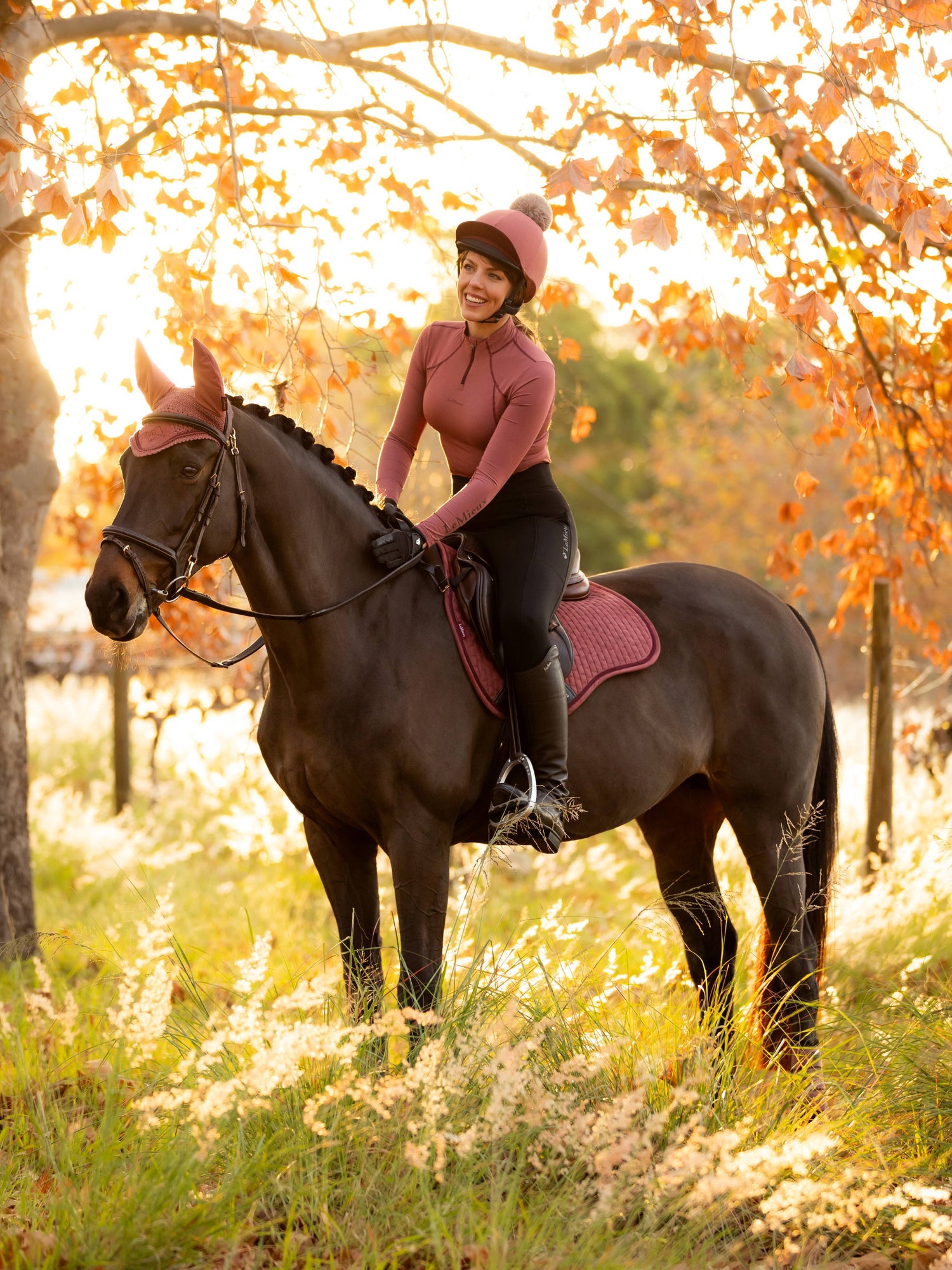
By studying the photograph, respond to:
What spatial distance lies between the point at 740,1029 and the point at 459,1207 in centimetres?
143

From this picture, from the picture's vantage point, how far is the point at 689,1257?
2.70 meters

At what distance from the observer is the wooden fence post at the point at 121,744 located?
30.5 ft

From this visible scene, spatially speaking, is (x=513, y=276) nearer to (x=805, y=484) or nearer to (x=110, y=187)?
(x=110, y=187)

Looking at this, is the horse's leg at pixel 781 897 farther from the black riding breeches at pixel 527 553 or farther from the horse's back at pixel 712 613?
the black riding breeches at pixel 527 553

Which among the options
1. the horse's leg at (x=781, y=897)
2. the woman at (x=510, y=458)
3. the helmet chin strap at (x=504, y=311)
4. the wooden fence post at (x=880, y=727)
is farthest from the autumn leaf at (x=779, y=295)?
the wooden fence post at (x=880, y=727)

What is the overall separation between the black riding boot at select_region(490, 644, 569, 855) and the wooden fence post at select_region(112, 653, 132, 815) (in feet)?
20.9

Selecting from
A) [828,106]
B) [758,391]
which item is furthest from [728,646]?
[828,106]

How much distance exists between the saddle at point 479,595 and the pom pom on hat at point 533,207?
1.10m

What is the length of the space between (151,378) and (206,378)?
27 cm

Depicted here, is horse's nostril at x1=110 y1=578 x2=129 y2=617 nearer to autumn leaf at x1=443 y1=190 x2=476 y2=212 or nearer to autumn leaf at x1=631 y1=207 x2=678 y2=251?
autumn leaf at x1=631 y1=207 x2=678 y2=251

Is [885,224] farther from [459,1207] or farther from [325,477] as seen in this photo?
[459,1207]

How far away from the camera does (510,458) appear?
3.59 meters

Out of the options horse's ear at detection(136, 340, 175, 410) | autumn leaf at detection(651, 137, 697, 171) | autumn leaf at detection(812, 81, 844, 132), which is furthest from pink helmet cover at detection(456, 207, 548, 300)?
autumn leaf at detection(812, 81, 844, 132)

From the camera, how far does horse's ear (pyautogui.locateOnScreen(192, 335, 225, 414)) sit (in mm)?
3096
